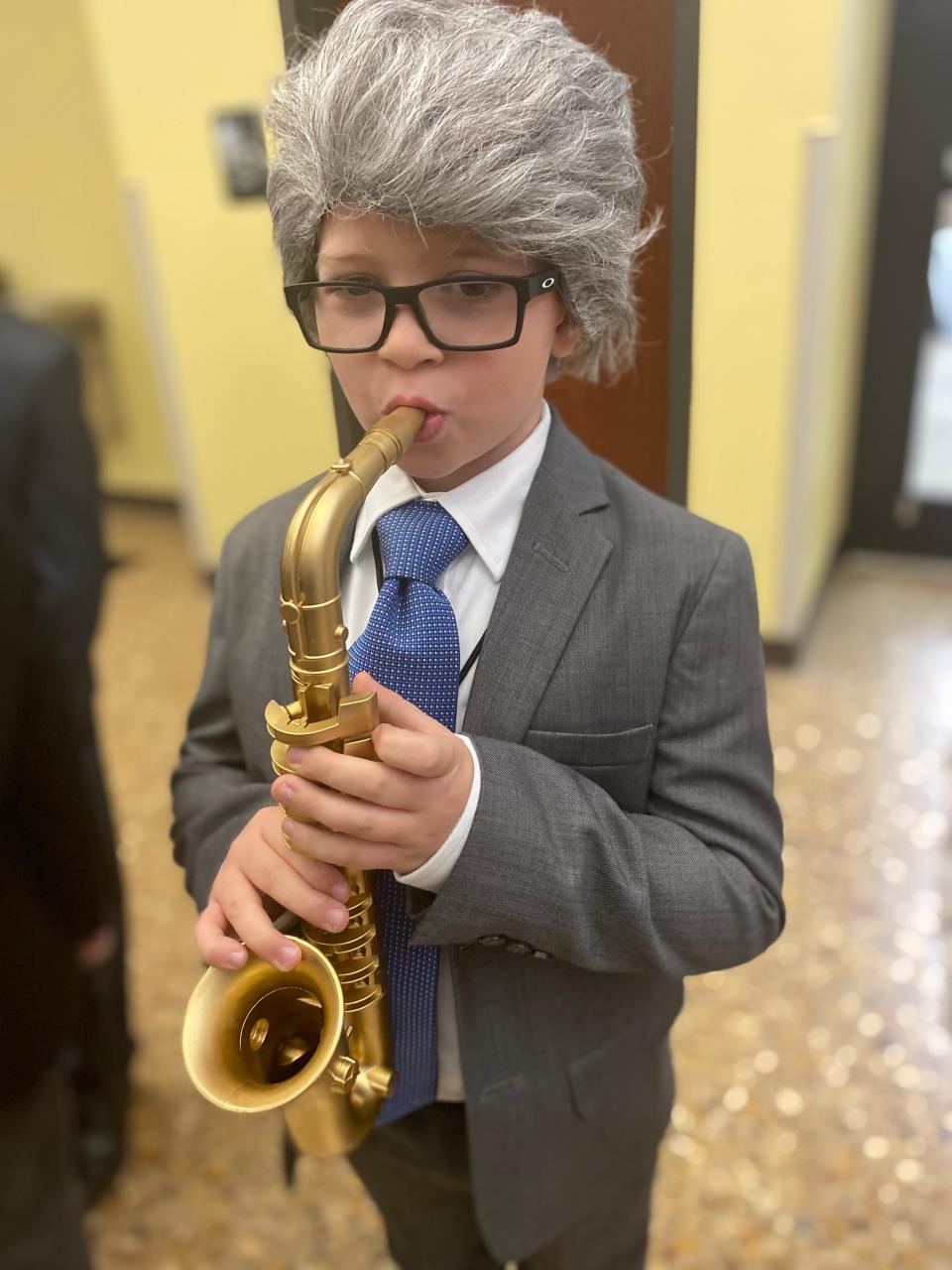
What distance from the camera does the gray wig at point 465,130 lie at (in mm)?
567

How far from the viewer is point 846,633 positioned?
2896 mm

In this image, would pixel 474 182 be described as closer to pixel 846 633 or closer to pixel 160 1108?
pixel 160 1108

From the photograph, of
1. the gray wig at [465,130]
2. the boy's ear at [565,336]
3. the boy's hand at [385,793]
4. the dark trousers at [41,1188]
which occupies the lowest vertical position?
the dark trousers at [41,1188]

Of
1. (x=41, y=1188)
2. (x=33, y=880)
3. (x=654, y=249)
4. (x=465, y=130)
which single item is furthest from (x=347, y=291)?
(x=41, y=1188)

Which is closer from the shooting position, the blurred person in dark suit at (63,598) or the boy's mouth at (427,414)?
the boy's mouth at (427,414)

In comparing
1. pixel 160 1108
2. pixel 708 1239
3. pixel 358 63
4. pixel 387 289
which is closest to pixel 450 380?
pixel 387 289

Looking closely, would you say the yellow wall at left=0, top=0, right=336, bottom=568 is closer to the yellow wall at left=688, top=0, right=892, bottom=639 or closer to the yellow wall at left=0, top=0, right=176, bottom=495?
the yellow wall at left=688, top=0, right=892, bottom=639

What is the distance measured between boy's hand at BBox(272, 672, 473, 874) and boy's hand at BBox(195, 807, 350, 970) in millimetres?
37

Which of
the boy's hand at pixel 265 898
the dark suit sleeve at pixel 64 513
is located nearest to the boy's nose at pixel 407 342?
the boy's hand at pixel 265 898

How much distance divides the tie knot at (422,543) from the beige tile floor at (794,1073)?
1284 millimetres

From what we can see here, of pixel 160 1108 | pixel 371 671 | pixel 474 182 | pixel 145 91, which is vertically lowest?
pixel 160 1108

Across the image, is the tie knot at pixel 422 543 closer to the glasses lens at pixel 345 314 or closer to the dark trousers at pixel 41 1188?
the glasses lens at pixel 345 314

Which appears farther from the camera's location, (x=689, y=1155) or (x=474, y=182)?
(x=689, y=1155)

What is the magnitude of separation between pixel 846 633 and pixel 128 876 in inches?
80.9
